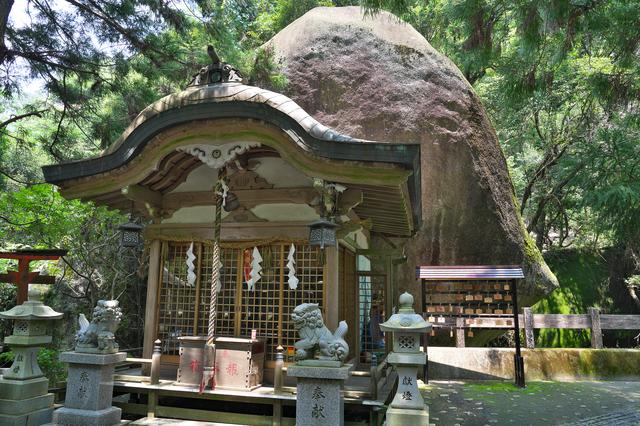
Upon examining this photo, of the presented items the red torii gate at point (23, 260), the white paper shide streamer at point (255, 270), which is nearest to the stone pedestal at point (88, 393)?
the red torii gate at point (23, 260)

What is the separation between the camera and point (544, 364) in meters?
9.96

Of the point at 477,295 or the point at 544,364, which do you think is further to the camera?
the point at 544,364

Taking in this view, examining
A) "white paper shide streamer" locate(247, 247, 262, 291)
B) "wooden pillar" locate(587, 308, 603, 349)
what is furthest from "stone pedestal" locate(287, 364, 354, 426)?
"wooden pillar" locate(587, 308, 603, 349)

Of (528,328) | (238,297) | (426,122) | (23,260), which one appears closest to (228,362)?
(238,297)

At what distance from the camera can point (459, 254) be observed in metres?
13.0

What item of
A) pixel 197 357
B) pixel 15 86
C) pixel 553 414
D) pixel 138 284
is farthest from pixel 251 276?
pixel 138 284

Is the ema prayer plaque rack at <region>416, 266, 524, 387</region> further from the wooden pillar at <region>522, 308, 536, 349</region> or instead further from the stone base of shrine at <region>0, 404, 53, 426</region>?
the stone base of shrine at <region>0, 404, 53, 426</region>

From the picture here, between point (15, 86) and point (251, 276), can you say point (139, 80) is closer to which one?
point (15, 86)

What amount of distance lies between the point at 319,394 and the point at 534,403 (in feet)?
15.8

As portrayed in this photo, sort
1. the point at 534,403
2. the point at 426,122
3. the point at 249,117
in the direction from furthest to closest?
the point at 426,122
the point at 534,403
the point at 249,117

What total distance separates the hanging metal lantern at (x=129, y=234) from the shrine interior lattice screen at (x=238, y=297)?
1.09 m

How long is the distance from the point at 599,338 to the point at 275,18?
18507 millimetres

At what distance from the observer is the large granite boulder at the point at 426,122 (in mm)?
13031

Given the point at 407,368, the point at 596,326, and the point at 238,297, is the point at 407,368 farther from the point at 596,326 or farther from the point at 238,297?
the point at 596,326
